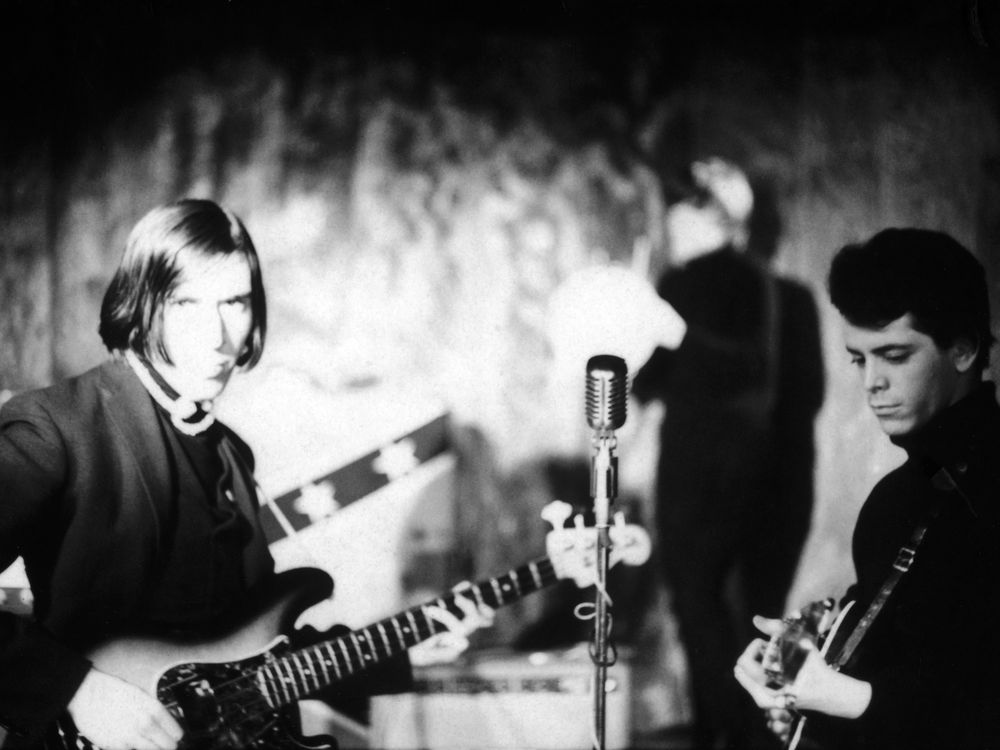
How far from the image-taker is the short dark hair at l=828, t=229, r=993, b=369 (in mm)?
2604

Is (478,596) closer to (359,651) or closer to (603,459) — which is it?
(359,651)

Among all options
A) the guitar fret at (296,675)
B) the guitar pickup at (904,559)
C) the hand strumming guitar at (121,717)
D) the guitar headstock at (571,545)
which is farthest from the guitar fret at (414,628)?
the guitar pickup at (904,559)

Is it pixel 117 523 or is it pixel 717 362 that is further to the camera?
pixel 717 362

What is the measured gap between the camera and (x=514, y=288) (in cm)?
264

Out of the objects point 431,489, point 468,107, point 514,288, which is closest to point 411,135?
point 468,107

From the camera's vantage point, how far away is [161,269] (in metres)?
2.57

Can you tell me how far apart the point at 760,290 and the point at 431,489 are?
3.91ft

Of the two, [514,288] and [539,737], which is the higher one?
[514,288]

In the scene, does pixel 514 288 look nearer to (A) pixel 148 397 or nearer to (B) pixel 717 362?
(B) pixel 717 362

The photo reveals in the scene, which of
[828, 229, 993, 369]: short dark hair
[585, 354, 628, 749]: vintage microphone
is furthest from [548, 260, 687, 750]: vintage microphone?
[828, 229, 993, 369]: short dark hair

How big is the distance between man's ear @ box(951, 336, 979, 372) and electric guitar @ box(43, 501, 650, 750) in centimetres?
113

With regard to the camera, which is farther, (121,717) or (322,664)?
(322,664)

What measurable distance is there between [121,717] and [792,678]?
1887 mm

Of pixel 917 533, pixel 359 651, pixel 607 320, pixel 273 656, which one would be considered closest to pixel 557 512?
pixel 607 320
